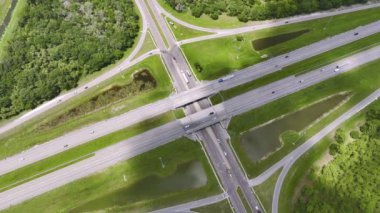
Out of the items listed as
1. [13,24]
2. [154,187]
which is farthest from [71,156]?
[13,24]

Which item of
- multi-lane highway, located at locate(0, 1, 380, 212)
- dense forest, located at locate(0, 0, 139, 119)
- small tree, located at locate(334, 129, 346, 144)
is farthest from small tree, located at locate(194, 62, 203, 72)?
small tree, located at locate(334, 129, 346, 144)

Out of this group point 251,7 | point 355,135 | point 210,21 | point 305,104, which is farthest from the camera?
point 251,7

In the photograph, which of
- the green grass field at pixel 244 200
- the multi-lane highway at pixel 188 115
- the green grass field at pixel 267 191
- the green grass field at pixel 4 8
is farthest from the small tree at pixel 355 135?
the green grass field at pixel 4 8

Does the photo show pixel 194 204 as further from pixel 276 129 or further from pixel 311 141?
pixel 311 141

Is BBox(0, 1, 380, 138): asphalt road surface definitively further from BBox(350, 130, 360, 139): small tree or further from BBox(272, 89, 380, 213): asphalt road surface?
BBox(350, 130, 360, 139): small tree

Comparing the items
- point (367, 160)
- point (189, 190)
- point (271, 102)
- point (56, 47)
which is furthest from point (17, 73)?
point (367, 160)
